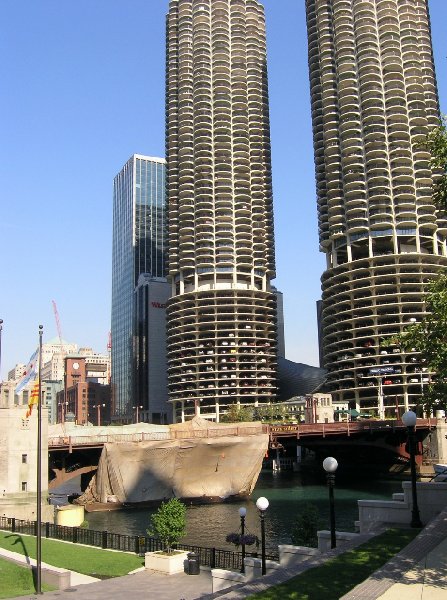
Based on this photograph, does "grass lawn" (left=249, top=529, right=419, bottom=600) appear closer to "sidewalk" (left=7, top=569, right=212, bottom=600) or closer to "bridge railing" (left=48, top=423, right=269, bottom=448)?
"sidewalk" (left=7, top=569, right=212, bottom=600)

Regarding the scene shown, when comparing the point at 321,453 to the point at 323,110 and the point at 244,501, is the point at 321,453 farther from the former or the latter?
the point at 323,110

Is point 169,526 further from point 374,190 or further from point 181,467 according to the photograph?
point 374,190

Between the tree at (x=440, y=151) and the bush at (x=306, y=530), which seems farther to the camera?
the bush at (x=306, y=530)

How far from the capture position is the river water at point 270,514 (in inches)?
2448

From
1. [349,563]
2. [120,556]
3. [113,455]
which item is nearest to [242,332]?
[113,455]

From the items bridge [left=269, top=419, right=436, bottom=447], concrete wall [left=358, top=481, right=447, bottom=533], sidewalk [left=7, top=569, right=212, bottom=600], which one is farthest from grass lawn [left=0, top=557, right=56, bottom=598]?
bridge [left=269, top=419, right=436, bottom=447]

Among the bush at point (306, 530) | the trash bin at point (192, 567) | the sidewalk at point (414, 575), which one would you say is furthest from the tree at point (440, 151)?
the trash bin at point (192, 567)

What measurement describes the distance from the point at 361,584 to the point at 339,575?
269 centimetres

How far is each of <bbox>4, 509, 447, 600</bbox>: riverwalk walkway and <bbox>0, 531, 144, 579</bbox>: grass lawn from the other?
165 cm

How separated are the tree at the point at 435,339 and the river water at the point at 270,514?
27.8 meters

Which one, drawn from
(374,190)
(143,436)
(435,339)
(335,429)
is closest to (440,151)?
(435,339)

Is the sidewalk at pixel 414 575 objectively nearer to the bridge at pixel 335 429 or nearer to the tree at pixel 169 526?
the tree at pixel 169 526

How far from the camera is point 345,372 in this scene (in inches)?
6693

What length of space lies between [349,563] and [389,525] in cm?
676
